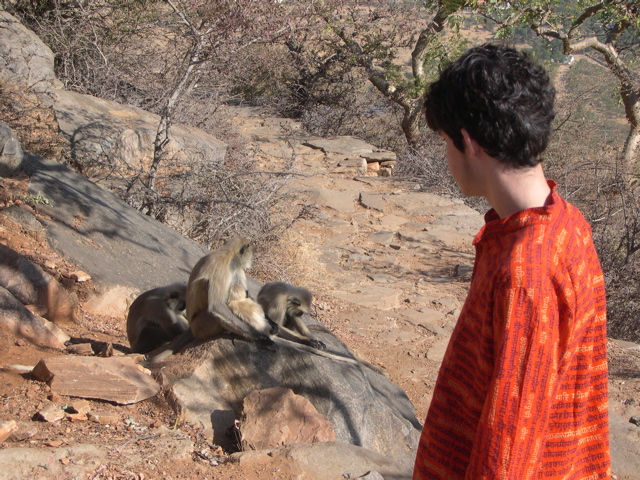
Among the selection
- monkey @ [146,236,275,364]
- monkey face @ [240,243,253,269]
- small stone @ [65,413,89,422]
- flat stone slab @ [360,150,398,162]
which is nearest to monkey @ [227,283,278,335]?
monkey @ [146,236,275,364]

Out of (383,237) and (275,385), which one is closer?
(275,385)

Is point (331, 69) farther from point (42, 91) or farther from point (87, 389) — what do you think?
point (87, 389)

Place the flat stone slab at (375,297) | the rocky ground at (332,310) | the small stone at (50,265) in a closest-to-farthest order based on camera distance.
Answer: the rocky ground at (332,310), the small stone at (50,265), the flat stone slab at (375,297)

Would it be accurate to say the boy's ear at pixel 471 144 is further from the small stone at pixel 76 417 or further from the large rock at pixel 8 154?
the large rock at pixel 8 154

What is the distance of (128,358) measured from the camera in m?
3.94

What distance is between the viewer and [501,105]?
4.56ft

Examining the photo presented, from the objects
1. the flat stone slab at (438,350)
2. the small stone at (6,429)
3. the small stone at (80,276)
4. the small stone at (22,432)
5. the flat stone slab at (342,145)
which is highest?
the flat stone slab at (342,145)

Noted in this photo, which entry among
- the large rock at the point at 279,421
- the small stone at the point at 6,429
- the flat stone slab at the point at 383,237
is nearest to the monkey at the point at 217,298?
the large rock at the point at 279,421

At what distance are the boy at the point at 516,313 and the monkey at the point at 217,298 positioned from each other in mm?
2714

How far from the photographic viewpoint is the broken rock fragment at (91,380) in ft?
11.5

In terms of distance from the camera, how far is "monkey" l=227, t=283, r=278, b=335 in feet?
14.1

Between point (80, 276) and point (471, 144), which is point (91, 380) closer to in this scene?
point (80, 276)

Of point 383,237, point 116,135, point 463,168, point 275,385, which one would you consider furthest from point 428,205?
point 463,168

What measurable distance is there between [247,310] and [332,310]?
3077 mm
